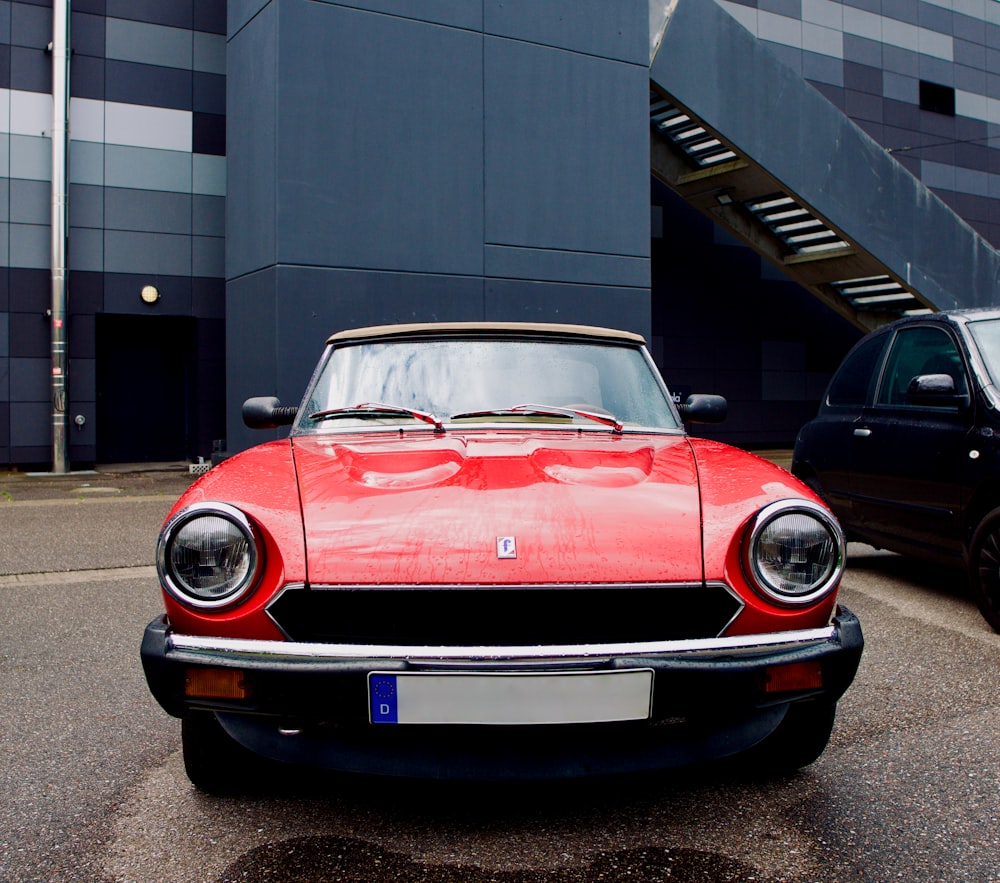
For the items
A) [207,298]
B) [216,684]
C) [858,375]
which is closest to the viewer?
[216,684]

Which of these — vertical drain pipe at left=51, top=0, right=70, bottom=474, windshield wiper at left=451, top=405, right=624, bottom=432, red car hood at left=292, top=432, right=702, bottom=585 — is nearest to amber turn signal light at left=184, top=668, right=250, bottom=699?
red car hood at left=292, top=432, right=702, bottom=585

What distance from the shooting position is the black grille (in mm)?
2062

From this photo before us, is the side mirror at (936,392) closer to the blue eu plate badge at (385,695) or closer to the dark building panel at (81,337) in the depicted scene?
the blue eu plate badge at (385,695)

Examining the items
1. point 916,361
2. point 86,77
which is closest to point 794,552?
point 916,361

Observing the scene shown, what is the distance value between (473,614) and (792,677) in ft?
2.48

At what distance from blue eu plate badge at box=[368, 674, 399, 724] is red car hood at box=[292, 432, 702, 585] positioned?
0.21 meters

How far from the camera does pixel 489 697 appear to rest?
1.98 metres

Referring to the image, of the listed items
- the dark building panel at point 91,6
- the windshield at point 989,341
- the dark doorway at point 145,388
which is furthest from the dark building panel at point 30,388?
the windshield at point 989,341

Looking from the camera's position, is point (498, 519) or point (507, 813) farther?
point (507, 813)

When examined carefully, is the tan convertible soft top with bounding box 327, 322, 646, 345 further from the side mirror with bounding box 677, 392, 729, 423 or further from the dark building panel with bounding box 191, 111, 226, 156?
the dark building panel with bounding box 191, 111, 226, 156

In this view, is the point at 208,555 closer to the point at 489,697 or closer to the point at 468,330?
the point at 489,697

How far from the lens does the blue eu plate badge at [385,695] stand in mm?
1988

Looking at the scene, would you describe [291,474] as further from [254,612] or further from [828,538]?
[828,538]

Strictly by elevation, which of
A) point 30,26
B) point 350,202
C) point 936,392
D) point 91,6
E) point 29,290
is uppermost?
point 91,6
